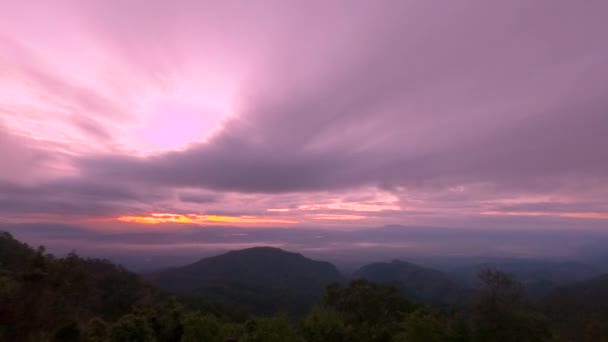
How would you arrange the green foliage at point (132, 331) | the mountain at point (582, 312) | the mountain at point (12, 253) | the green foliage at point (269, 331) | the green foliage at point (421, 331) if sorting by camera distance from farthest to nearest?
1. the mountain at point (12, 253)
2. the mountain at point (582, 312)
3. the green foliage at point (421, 331)
4. the green foliage at point (132, 331)
5. the green foliage at point (269, 331)

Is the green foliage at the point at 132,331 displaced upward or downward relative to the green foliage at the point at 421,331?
upward

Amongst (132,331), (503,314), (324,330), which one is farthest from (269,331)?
(503,314)

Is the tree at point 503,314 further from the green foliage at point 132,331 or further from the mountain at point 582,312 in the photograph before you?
the green foliage at point 132,331

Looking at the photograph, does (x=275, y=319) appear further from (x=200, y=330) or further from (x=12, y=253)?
(x=12, y=253)

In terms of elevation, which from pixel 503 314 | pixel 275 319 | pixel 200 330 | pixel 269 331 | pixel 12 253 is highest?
pixel 12 253

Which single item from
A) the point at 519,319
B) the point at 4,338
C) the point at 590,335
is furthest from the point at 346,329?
the point at 590,335

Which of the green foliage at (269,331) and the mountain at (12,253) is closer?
the green foliage at (269,331)

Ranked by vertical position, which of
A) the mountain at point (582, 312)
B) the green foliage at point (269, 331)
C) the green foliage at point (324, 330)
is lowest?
the mountain at point (582, 312)

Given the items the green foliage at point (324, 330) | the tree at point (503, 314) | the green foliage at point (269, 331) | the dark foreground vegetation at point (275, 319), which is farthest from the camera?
the tree at point (503, 314)

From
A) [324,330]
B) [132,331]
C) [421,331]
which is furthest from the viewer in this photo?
[324,330]

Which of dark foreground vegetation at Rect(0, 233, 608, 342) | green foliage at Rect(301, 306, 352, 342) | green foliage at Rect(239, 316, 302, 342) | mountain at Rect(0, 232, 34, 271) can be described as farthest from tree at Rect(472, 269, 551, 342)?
mountain at Rect(0, 232, 34, 271)

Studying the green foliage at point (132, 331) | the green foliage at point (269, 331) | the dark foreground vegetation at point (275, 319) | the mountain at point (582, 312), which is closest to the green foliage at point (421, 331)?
the dark foreground vegetation at point (275, 319)

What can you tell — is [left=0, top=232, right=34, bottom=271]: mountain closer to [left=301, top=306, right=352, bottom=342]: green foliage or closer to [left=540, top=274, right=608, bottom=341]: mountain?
[left=301, top=306, right=352, bottom=342]: green foliage

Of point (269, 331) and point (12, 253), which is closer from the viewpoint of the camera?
point (269, 331)
